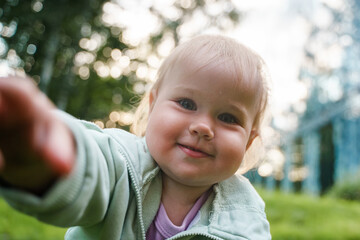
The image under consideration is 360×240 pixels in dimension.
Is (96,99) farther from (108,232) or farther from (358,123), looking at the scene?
(108,232)

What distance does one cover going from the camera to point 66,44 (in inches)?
497

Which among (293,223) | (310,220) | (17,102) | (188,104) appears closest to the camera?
(17,102)

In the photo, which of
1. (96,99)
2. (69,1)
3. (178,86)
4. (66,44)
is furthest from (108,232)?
(96,99)

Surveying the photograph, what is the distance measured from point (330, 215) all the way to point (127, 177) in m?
4.23

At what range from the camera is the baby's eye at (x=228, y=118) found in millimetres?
1265

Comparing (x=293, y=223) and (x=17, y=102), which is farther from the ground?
(x=17, y=102)

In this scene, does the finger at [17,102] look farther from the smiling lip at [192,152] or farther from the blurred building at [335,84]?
the blurred building at [335,84]

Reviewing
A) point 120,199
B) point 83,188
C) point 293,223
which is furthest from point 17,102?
point 293,223

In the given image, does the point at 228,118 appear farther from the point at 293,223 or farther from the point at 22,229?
the point at 293,223

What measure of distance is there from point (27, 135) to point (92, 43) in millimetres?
14177

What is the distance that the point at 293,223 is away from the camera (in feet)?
13.9

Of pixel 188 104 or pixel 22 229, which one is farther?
pixel 22 229

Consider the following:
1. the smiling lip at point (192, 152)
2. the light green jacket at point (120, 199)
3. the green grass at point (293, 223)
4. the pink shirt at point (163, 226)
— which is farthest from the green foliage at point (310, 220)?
the smiling lip at point (192, 152)

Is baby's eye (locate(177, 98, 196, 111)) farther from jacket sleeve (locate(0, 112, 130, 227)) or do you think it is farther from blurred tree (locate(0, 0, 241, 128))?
blurred tree (locate(0, 0, 241, 128))
